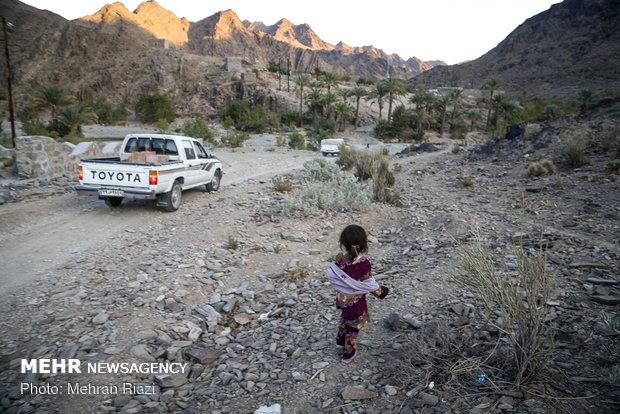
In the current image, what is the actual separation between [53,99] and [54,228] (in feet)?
90.7

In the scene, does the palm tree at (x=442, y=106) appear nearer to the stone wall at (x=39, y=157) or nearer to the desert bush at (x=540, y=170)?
the desert bush at (x=540, y=170)

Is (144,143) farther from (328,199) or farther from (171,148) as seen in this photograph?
(328,199)

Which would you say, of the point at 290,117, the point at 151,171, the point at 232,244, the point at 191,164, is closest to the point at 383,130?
the point at 290,117

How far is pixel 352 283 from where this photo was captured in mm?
2953

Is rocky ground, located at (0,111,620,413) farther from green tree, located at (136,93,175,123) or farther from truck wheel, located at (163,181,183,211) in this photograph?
green tree, located at (136,93,175,123)

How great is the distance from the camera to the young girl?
9.62 feet

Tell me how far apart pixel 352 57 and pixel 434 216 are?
19520cm

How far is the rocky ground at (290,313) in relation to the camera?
2574 mm

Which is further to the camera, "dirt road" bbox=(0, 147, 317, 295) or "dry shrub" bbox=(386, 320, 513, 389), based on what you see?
"dirt road" bbox=(0, 147, 317, 295)

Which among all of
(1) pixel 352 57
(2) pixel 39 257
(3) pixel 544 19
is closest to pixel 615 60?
(3) pixel 544 19

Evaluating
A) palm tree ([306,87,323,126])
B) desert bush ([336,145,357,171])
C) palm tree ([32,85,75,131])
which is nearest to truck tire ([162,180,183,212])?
desert bush ([336,145,357,171])

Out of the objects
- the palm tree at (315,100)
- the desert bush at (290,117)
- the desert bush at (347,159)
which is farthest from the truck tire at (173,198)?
the desert bush at (290,117)

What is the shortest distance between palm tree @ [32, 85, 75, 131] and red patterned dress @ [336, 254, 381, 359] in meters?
32.8

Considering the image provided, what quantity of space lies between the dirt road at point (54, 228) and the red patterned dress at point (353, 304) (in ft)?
15.0
